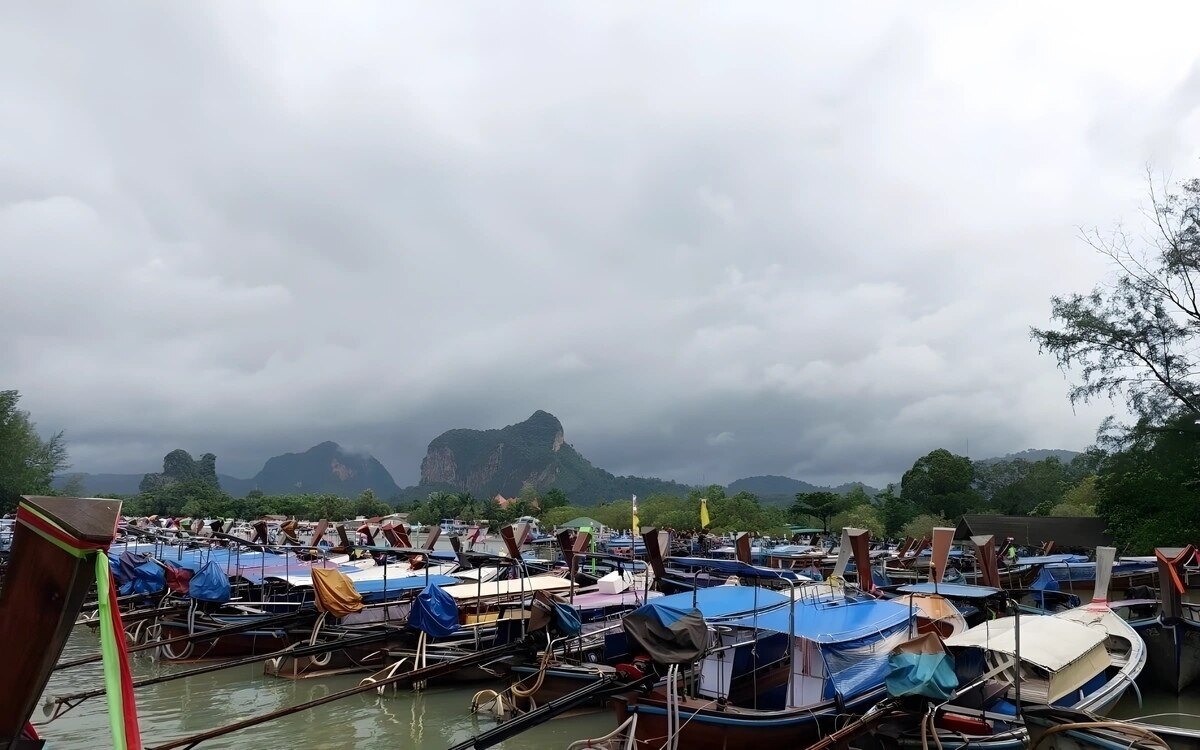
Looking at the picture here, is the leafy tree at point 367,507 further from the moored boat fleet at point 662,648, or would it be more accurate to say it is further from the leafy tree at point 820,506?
the moored boat fleet at point 662,648

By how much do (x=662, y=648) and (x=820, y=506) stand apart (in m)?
69.9

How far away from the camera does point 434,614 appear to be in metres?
16.5

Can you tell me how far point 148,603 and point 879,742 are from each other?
24654mm

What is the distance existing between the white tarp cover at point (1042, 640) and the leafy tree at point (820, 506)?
6252 cm

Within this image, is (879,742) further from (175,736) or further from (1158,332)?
(1158,332)

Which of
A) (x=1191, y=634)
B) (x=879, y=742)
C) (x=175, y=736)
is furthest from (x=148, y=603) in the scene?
(x=1191, y=634)

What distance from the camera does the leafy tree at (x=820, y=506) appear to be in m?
76.6

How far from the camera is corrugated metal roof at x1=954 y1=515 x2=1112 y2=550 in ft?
144

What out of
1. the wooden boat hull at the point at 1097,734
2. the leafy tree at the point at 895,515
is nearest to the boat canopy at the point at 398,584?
the wooden boat hull at the point at 1097,734

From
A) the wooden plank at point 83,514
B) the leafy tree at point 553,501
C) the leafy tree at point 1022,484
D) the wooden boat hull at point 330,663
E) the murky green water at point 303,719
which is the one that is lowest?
the murky green water at point 303,719

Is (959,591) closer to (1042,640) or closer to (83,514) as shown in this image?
(1042,640)

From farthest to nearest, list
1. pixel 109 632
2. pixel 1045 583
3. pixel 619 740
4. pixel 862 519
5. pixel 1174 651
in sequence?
1. pixel 862 519
2. pixel 1045 583
3. pixel 1174 651
4. pixel 619 740
5. pixel 109 632

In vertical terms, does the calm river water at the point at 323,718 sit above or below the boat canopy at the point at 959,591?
below

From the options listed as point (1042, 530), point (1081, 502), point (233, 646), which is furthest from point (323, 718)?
point (1081, 502)
